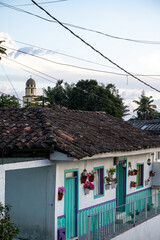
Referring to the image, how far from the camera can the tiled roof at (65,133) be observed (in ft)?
34.1

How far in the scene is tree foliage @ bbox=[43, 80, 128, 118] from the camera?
53031 millimetres

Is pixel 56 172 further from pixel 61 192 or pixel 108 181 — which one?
pixel 108 181

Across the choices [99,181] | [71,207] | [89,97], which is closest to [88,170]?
[99,181]

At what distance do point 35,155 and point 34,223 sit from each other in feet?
6.01

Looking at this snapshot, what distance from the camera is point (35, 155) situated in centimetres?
1045

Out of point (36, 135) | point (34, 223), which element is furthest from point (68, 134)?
point (34, 223)

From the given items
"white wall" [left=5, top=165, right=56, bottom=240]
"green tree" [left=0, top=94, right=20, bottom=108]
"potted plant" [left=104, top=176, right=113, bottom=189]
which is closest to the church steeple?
"green tree" [left=0, top=94, right=20, bottom=108]

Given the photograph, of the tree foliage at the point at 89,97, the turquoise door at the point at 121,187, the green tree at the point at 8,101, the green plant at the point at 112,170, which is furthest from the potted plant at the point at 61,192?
the tree foliage at the point at 89,97

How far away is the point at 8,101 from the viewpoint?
1196 inches

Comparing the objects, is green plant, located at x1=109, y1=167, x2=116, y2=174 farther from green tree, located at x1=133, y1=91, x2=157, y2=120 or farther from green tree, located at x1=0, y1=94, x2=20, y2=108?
green tree, located at x1=133, y1=91, x2=157, y2=120

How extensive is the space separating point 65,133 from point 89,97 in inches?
1653

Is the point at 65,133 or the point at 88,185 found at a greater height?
the point at 65,133

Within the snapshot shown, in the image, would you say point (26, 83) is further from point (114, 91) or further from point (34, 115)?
point (34, 115)

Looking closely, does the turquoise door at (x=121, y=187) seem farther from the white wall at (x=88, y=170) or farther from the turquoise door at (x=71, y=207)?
the turquoise door at (x=71, y=207)
